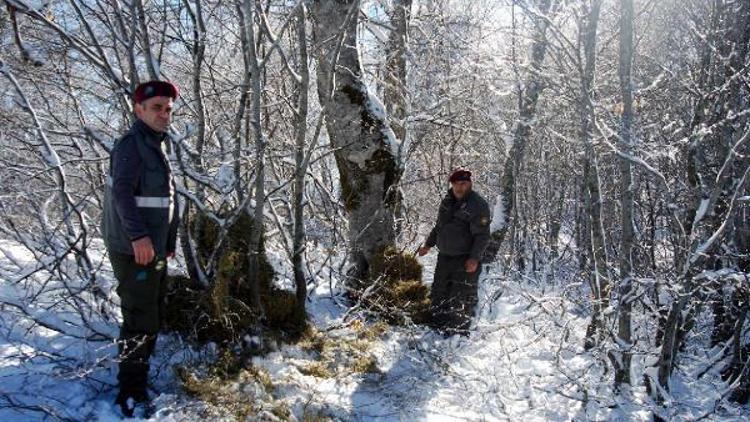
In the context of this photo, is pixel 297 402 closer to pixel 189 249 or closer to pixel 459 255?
pixel 189 249

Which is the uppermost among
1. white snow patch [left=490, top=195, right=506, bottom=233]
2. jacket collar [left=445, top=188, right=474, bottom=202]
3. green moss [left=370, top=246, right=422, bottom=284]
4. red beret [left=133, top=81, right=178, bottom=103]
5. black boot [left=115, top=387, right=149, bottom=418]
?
red beret [left=133, top=81, right=178, bottom=103]

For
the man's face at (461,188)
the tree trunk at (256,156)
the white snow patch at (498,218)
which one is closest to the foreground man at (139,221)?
the tree trunk at (256,156)

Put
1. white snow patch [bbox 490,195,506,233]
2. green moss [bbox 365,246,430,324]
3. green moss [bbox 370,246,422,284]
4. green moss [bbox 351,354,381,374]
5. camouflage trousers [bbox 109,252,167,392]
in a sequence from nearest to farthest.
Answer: camouflage trousers [bbox 109,252,167,392]
green moss [bbox 351,354,381,374]
green moss [bbox 365,246,430,324]
green moss [bbox 370,246,422,284]
white snow patch [bbox 490,195,506,233]

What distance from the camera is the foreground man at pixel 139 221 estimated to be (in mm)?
2930

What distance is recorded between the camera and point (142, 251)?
2.87 m

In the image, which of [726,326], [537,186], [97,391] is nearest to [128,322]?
[97,391]

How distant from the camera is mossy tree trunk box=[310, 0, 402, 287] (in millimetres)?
5359

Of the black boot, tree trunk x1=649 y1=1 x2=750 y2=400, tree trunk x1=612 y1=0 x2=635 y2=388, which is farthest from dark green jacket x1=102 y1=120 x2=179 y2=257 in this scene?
tree trunk x1=649 y1=1 x2=750 y2=400

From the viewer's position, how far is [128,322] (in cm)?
304

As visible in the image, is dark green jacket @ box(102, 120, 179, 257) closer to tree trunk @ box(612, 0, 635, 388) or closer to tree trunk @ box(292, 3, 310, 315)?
tree trunk @ box(292, 3, 310, 315)

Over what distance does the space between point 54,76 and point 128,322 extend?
3.17 metres

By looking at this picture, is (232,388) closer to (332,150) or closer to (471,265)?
(332,150)

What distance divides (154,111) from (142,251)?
2.53 feet

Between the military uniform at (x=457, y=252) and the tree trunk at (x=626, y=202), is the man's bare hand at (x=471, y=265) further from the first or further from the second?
the tree trunk at (x=626, y=202)
